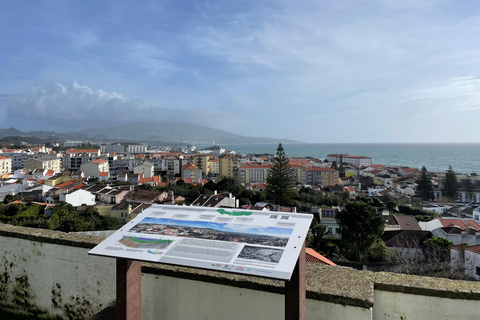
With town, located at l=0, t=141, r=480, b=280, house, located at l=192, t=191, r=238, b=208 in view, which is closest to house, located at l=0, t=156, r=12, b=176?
town, located at l=0, t=141, r=480, b=280

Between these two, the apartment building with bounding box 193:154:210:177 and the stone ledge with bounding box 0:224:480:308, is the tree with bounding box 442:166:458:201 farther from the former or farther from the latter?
the stone ledge with bounding box 0:224:480:308

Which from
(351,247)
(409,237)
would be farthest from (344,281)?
(409,237)

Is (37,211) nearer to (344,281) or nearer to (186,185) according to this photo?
(186,185)

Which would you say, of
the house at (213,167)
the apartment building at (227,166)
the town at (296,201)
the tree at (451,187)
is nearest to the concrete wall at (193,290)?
the town at (296,201)

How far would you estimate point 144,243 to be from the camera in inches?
70.2

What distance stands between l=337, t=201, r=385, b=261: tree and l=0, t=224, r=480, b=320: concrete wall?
1395 cm

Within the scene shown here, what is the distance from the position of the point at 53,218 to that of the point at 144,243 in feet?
56.5

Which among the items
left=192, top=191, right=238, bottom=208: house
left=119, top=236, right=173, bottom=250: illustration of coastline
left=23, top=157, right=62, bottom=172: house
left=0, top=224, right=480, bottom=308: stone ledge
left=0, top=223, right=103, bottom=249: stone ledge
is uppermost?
left=119, top=236, right=173, bottom=250: illustration of coastline

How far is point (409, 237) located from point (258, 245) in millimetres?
17017

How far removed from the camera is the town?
1425cm

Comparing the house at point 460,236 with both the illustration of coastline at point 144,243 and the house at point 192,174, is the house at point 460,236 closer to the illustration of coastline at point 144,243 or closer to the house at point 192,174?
the illustration of coastline at point 144,243

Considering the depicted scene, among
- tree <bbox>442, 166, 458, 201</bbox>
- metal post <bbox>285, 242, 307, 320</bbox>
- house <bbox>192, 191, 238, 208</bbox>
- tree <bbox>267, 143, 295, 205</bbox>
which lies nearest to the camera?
metal post <bbox>285, 242, 307, 320</bbox>

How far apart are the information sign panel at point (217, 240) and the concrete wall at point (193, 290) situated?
43cm

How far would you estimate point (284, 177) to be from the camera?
25109mm
